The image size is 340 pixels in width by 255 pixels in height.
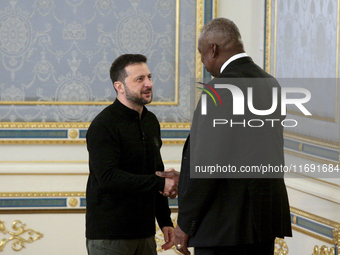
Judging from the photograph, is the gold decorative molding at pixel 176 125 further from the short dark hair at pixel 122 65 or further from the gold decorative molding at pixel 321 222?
the short dark hair at pixel 122 65

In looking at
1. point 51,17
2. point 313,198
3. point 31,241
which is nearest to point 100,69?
point 51,17

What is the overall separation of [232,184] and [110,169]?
476mm

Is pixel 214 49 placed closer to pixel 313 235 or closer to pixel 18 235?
pixel 313 235

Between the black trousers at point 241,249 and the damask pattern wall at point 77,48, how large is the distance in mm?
1593

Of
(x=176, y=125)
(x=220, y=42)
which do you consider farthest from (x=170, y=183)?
(x=176, y=125)

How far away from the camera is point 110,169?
5.98 feet

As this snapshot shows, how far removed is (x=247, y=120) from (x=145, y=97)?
462mm

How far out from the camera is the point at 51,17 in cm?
314

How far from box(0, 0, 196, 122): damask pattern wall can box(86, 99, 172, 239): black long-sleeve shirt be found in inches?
51.0

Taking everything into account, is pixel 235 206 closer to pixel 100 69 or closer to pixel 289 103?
pixel 289 103

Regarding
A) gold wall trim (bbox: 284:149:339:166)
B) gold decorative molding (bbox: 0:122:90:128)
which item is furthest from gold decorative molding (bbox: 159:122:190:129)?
gold wall trim (bbox: 284:149:339:166)

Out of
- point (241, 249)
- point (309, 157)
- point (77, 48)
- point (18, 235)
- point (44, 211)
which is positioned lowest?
point (18, 235)

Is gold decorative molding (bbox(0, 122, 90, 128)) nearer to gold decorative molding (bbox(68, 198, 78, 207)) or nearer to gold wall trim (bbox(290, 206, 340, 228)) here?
gold decorative molding (bbox(68, 198, 78, 207))

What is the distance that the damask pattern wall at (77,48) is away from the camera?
313cm
